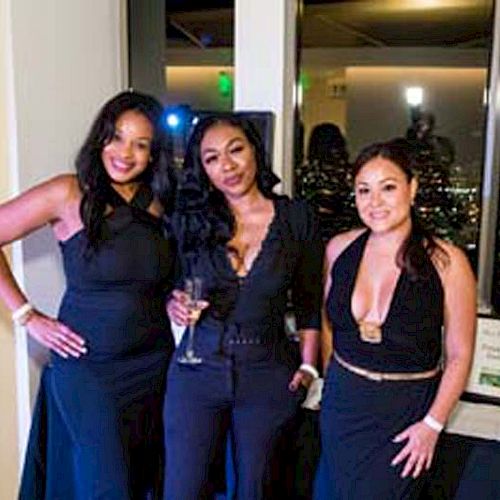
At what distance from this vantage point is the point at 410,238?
1.80 m

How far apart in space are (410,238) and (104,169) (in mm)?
883

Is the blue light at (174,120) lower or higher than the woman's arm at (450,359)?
higher

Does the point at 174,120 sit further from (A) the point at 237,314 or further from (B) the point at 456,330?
(B) the point at 456,330

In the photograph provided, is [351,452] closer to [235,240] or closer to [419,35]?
[235,240]

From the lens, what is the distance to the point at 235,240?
2.00 m

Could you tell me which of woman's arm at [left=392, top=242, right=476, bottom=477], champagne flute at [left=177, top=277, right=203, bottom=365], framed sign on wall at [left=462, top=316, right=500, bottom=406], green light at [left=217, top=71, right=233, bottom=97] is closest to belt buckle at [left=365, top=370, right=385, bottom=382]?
woman's arm at [left=392, top=242, right=476, bottom=477]

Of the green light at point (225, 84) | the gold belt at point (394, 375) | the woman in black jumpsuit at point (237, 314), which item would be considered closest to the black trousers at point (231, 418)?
the woman in black jumpsuit at point (237, 314)

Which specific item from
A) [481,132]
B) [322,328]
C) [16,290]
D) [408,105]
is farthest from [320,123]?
[16,290]

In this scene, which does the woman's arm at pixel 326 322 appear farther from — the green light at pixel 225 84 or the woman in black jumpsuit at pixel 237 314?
the green light at pixel 225 84

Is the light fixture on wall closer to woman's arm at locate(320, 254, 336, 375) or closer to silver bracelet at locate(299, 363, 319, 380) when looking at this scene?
woman's arm at locate(320, 254, 336, 375)

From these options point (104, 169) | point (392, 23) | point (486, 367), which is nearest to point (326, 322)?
point (486, 367)

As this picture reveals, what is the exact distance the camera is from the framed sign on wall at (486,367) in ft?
7.48

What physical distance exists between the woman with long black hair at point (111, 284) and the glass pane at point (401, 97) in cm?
78

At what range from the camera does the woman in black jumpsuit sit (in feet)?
6.36
